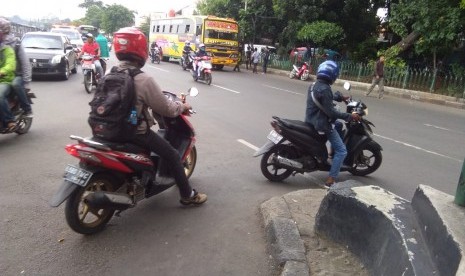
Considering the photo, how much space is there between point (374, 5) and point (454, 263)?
75.2ft

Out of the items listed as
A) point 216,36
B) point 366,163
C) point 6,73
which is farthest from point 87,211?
point 216,36

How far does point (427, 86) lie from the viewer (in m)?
16.8

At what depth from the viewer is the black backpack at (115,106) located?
3229mm

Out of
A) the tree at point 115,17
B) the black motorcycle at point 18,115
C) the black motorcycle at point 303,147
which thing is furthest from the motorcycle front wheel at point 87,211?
the tree at point 115,17

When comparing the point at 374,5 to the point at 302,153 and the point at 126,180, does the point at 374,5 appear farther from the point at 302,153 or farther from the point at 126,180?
the point at 126,180

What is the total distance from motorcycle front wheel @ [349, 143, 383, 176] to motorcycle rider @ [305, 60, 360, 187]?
571mm

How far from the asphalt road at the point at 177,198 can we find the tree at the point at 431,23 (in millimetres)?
7905

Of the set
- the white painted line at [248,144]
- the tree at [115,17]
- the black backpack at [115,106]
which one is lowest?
the white painted line at [248,144]

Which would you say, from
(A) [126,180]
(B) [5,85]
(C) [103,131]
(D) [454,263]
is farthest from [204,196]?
(B) [5,85]

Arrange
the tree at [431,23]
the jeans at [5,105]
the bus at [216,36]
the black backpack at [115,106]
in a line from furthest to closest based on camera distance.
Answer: the bus at [216,36], the tree at [431,23], the jeans at [5,105], the black backpack at [115,106]

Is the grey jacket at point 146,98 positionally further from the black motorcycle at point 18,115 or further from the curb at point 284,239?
the black motorcycle at point 18,115

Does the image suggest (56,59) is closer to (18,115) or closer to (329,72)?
(18,115)

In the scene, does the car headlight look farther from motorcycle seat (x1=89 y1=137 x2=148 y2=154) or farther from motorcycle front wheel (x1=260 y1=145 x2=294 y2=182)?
motorcycle seat (x1=89 y1=137 x2=148 y2=154)

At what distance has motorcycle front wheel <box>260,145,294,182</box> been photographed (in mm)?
5016
